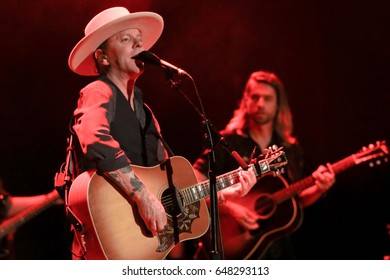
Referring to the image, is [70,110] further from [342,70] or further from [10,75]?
[342,70]

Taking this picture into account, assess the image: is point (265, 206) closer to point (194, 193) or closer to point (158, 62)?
point (194, 193)

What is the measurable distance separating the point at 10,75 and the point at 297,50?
1.57 meters

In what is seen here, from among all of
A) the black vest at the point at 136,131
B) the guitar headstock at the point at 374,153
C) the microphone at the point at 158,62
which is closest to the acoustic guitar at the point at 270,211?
the guitar headstock at the point at 374,153

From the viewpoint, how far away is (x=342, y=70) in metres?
3.50

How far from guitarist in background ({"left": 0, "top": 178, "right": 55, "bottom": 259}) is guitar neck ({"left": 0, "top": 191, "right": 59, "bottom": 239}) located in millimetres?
→ 18

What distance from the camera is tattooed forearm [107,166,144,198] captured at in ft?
8.07

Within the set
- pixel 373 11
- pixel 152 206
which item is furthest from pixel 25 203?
pixel 373 11

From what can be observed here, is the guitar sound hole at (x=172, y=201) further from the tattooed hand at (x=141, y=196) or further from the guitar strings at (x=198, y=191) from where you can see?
the tattooed hand at (x=141, y=196)

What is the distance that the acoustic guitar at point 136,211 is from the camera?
242 cm

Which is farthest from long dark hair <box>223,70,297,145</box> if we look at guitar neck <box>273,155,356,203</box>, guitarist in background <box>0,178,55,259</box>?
guitarist in background <box>0,178,55,259</box>

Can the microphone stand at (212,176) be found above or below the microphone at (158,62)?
below

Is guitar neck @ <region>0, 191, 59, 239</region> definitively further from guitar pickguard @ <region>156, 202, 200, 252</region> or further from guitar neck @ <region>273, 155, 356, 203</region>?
guitar neck @ <region>273, 155, 356, 203</region>

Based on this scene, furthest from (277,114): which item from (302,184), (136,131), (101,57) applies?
(101,57)

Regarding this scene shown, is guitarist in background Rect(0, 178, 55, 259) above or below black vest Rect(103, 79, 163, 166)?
below
